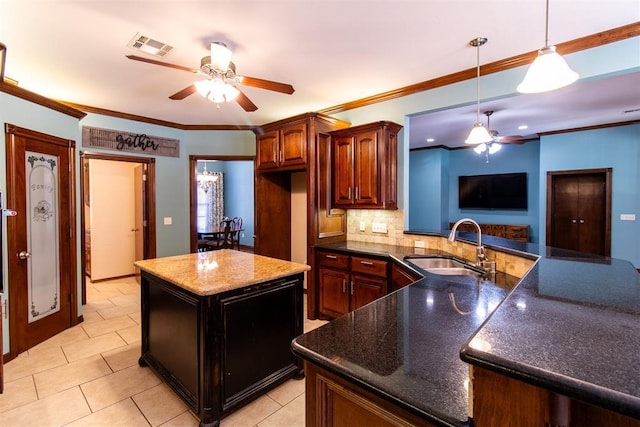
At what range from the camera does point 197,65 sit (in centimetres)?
289

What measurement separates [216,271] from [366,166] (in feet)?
6.65

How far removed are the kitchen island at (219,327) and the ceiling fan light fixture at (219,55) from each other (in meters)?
1.61

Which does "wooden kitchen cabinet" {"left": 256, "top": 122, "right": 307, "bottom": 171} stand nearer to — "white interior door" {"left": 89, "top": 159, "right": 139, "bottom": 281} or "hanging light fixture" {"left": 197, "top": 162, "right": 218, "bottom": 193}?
"white interior door" {"left": 89, "top": 159, "right": 139, "bottom": 281}

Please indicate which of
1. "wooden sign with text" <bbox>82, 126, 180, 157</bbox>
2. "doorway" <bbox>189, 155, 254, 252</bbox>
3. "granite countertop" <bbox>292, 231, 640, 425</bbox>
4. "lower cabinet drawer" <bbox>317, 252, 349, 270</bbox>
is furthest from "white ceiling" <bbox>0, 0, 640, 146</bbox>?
"doorway" <bbox>189, 155, 254, 252</bbox>

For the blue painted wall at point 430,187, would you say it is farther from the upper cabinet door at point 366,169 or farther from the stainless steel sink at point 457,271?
the stainless steel sink at point 457,271

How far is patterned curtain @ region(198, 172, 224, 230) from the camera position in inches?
352

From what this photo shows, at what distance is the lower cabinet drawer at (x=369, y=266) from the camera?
2.96 meters

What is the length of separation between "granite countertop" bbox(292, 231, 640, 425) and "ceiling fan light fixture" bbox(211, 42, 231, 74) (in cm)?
220

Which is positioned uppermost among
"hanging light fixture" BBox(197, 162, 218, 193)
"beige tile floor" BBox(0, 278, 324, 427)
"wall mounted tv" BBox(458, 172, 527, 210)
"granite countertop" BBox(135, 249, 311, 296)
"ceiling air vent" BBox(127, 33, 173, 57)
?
"ceiling air vent" BBox(127, 33, 173, 57)

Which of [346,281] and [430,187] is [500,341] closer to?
[346,281]

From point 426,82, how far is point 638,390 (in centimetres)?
333

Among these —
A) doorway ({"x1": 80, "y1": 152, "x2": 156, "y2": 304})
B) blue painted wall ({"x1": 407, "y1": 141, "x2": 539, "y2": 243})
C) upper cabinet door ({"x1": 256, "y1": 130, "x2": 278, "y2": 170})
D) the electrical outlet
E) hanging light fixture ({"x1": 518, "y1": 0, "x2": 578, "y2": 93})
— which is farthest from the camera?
blue painted wall ({"x1": 407, "y1": 141, "x2": 539, "y2": 243})

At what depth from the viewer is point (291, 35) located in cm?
238

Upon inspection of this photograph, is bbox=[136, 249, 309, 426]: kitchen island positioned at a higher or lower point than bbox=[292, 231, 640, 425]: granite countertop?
lower
